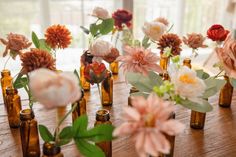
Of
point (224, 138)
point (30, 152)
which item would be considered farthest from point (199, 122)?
point (30, 152)

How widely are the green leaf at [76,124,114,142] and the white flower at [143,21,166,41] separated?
573mm

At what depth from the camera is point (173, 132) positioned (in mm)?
462

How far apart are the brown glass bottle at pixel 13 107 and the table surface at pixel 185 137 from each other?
0.09 feet

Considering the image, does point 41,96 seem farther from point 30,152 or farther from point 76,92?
point 30,152

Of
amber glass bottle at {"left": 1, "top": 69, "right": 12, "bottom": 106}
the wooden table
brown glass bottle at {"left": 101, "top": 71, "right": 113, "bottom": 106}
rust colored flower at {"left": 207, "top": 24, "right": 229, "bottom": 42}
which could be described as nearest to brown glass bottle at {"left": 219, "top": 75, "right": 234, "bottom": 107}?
the wooden table

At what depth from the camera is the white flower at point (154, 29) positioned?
109cm

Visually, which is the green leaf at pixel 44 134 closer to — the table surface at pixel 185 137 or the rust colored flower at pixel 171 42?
the table surface at pixel 185 137

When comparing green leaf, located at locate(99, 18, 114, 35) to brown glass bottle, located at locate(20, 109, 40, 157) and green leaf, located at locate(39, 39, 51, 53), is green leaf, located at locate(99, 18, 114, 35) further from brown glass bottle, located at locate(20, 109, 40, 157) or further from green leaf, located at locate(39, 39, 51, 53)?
brown glass bottle, located at locate(20, 109, 40, 157)

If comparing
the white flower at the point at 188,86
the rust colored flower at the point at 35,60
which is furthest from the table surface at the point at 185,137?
the white flower at the point at 188,86

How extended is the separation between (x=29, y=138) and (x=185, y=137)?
1.63ft

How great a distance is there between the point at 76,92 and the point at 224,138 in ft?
2.19

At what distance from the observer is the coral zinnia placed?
70cm

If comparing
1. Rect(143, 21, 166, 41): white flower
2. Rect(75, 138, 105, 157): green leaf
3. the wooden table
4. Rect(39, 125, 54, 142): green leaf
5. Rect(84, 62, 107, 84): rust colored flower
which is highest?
Rect(143, 21, 166, 41): white flower

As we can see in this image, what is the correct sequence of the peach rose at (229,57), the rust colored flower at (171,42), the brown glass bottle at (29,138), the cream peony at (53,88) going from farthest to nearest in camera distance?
the rust colored flower at (171,42) < the brown glass bottle at (29,138) < the peach rose at (229,57) < the cream peony at (53,88)
